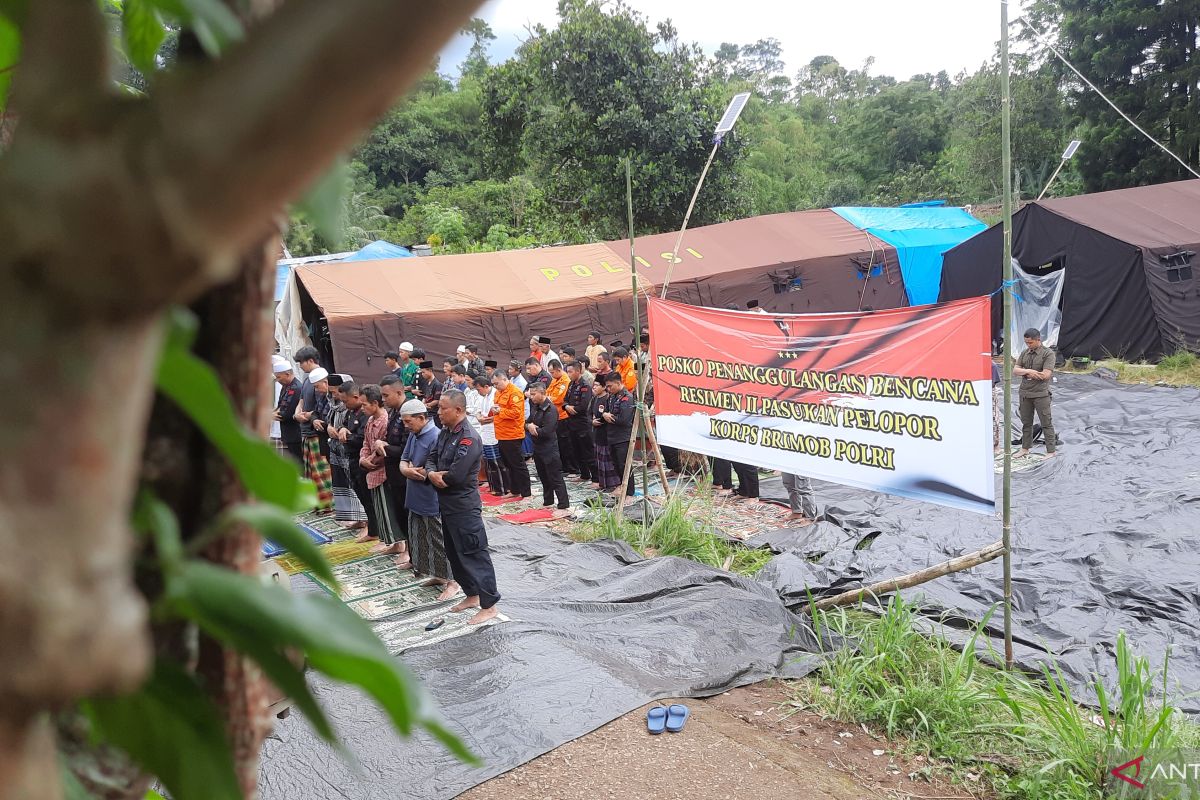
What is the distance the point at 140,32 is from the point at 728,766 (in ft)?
11.9

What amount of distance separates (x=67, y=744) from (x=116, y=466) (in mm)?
338

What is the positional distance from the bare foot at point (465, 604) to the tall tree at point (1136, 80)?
20.0 m

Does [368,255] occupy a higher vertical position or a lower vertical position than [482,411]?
higher

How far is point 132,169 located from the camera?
36 centimetres

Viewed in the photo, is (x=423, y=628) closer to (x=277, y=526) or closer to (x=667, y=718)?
(x=667, y=718)

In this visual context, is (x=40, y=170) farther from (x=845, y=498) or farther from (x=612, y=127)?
(x=612, y=127)

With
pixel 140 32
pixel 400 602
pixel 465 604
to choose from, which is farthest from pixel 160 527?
pixel 400 602

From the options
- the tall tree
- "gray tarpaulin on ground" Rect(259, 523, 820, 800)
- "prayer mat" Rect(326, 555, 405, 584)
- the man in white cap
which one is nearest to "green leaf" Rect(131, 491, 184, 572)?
"gray tarpaulin on ground" Rect(259, 523, 820, 800)

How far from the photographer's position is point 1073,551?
19.0 feet

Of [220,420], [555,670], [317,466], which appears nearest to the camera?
[220,420]

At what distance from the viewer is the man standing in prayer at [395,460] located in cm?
658

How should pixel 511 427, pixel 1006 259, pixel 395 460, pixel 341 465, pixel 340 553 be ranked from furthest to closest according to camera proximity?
pixel 511 427
pixel 341 465
pixel 340 553
pixel 395 460
pixel 1006 259

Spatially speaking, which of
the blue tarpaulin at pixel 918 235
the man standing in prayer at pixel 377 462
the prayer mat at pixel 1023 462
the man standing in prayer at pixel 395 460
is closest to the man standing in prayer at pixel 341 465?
the man standing in prayer at pixel 377 462

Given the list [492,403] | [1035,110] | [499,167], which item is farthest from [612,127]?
[1035,110]
